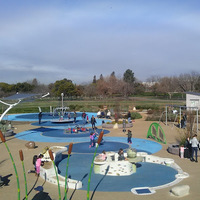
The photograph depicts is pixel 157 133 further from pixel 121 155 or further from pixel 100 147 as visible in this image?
pixel 121 155

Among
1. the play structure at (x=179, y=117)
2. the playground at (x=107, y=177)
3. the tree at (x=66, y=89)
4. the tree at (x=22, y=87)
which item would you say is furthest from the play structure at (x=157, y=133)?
the tree at (x=22, y=87)

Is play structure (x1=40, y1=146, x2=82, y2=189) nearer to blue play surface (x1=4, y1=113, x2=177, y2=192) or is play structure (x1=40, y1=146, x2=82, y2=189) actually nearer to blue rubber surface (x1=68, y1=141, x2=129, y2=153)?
blue play surface (x1=4, y1=113, x2=177, y2=192)

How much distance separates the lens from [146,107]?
50062mm

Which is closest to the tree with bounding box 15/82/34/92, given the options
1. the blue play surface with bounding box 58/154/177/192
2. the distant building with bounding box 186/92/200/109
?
the distant building with bounding box 186/92/200/109

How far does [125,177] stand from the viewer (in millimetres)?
12477

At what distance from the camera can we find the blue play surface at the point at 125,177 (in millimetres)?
11289

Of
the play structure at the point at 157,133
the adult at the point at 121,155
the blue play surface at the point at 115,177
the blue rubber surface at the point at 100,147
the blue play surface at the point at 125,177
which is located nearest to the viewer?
the blue play surface at the point at 125,177

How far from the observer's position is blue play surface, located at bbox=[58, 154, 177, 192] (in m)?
11.3

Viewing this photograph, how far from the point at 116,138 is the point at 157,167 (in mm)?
9460

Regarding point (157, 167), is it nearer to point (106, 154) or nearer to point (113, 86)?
point (106, 154)

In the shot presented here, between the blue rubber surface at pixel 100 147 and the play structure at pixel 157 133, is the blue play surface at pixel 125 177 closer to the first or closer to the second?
the blue rubber surface at pixel 100 147

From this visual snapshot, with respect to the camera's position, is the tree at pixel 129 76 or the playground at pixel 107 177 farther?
the tree at pixel 129 76

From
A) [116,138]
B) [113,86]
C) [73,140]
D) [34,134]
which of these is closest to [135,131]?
[116,138]

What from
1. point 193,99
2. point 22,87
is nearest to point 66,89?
point 22,87
